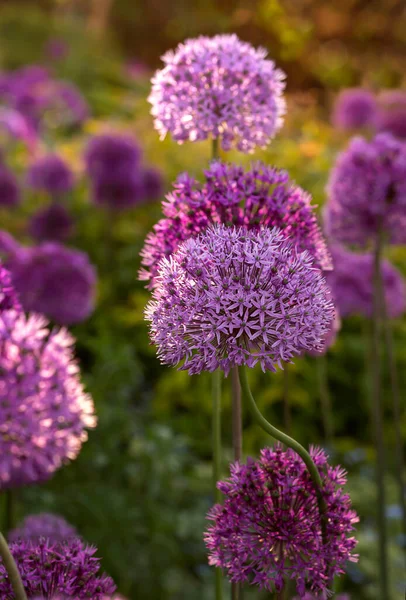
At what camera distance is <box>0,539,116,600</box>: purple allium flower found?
1.22 m

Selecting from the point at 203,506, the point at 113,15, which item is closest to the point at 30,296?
the point at 203,506

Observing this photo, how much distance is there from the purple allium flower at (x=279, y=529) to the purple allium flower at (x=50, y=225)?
13.4 feet

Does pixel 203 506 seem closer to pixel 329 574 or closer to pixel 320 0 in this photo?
pixel 329 574

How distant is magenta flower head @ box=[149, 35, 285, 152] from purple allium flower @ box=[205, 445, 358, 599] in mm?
900

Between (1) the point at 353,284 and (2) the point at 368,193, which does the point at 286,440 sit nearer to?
(2) the point at 368,193

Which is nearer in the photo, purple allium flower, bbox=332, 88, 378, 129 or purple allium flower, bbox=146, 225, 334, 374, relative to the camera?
purple allium flower, bbox=146, 225, 334, 374

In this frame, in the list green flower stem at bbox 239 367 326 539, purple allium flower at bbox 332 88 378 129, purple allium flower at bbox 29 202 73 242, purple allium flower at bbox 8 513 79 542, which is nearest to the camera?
green flower stem at bbox 239 367 326 539

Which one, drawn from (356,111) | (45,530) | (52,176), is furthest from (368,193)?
(356,111)

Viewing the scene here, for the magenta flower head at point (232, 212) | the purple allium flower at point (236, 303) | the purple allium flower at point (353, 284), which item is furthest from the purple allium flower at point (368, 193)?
the purple allium flower at point (236, 303)

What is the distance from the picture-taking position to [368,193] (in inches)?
107

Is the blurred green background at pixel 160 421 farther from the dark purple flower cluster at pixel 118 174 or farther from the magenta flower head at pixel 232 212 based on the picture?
the magenta flower head at pixel 232 212

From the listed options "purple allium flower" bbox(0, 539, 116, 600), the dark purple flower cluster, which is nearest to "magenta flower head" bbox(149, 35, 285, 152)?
"purple allium flower" bbox(0, 539, 116, 600)

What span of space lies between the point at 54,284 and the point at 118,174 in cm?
233

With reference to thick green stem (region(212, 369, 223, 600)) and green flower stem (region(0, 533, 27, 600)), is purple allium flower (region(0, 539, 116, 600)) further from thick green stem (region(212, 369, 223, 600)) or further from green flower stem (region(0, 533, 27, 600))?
thick green stem (region(212, 369, 223, 600))
